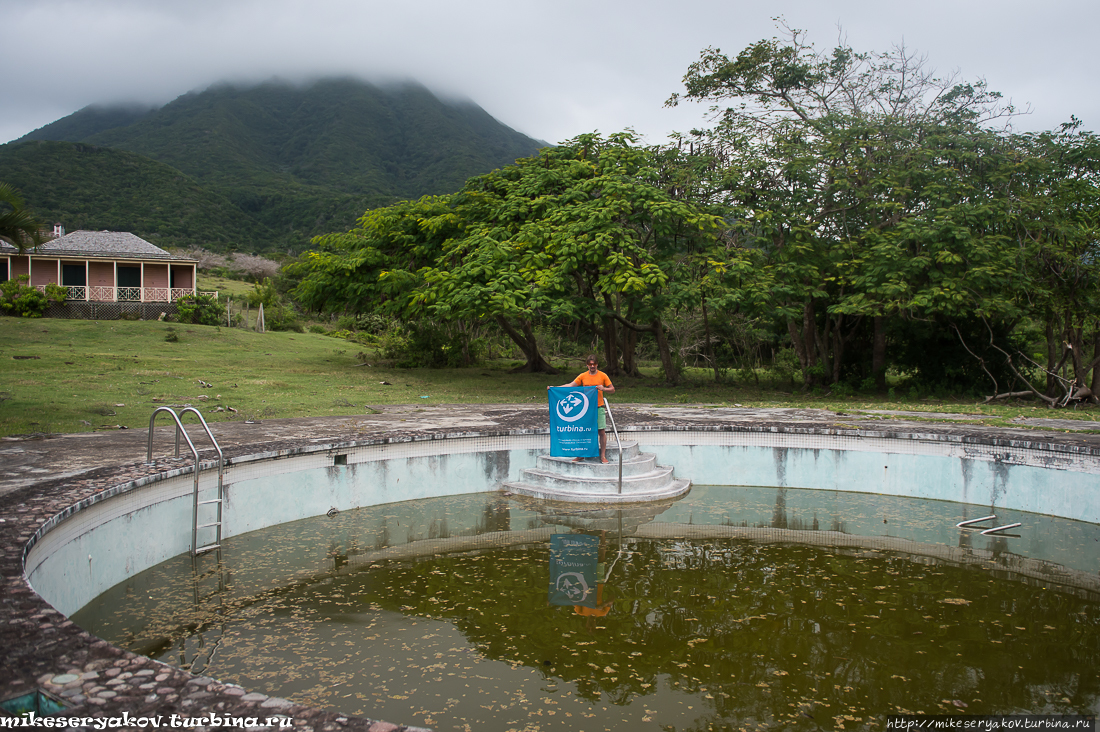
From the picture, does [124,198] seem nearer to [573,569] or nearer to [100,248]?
[100,248]

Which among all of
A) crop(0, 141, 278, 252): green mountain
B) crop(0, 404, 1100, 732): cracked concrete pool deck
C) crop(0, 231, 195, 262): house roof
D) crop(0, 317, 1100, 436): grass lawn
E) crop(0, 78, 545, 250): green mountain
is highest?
crop(0, 78, 545, 250): green mountain

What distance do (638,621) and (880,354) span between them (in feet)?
49.1

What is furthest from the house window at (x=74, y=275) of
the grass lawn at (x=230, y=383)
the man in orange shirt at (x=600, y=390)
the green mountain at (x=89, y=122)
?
the green mountain at (x=89, y=122)

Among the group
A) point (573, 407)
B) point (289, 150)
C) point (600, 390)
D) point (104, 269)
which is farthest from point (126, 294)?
point (289, 150)

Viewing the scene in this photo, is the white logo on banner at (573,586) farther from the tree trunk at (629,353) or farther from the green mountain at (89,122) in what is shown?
the green mountain at (89,122)

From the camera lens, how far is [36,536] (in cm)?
427

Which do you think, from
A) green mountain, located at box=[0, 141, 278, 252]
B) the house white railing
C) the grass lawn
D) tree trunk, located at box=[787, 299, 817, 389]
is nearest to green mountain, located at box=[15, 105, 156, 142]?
green mountain, located at box=[0, 141, 278, 252]

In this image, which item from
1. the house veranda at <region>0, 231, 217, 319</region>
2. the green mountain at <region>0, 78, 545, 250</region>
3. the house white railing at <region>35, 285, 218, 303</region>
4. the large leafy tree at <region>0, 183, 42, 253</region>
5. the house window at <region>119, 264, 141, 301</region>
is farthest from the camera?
the green mountain at <region>0, 78, 545, 250</region>

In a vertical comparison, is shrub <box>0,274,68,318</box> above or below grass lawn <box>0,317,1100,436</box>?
above

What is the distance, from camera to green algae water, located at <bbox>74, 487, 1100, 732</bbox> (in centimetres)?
367

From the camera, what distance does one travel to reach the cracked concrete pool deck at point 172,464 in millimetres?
2424

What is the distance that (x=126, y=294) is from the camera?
26.5m

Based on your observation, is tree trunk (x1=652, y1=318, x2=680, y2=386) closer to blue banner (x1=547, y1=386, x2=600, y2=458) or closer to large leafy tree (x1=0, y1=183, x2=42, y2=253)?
blue banner (x1=547, y1=386, x2=600, y2=458)

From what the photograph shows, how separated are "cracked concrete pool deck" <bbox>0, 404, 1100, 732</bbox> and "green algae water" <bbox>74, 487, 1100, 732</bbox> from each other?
0.94m
